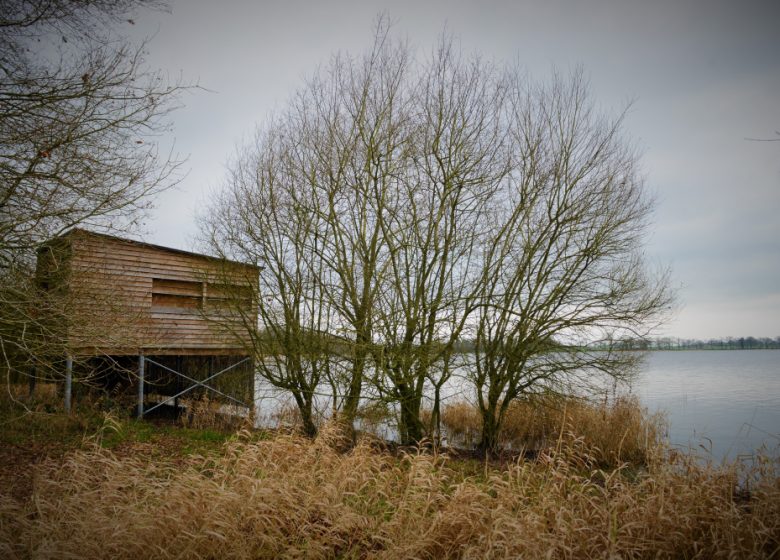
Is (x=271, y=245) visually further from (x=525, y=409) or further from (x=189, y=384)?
(x=189, y=384)

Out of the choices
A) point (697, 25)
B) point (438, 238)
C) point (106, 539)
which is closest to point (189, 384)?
point (438, 238)

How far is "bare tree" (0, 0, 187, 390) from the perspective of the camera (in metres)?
4.87

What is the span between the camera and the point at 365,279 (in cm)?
1059

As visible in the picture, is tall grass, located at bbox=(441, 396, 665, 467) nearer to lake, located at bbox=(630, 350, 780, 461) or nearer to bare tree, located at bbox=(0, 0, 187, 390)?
lake, located at bbox=(630, 350, 780, 461)

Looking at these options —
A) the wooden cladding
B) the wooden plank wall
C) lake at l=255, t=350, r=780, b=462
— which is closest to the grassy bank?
lake at l=255, t=350, r=780, b=462

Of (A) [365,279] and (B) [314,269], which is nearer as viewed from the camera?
(A) [365,279]

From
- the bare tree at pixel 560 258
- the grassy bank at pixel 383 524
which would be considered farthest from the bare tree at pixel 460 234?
the grassy bank at pixel 383 524

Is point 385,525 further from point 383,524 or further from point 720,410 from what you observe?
point 720,410

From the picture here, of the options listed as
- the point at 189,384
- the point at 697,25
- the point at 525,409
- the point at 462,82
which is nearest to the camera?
the point at 697,25

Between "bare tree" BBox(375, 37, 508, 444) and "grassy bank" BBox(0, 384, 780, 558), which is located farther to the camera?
"bare tree" BBox(375, 37, 508, 444)

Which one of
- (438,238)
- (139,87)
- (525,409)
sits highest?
(139,87)

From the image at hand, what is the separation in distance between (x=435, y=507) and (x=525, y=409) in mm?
7160

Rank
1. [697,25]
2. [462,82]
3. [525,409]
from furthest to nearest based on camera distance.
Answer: [525,409]
[462,82]
[697,25]

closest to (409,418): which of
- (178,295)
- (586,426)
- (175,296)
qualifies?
(586,426)
